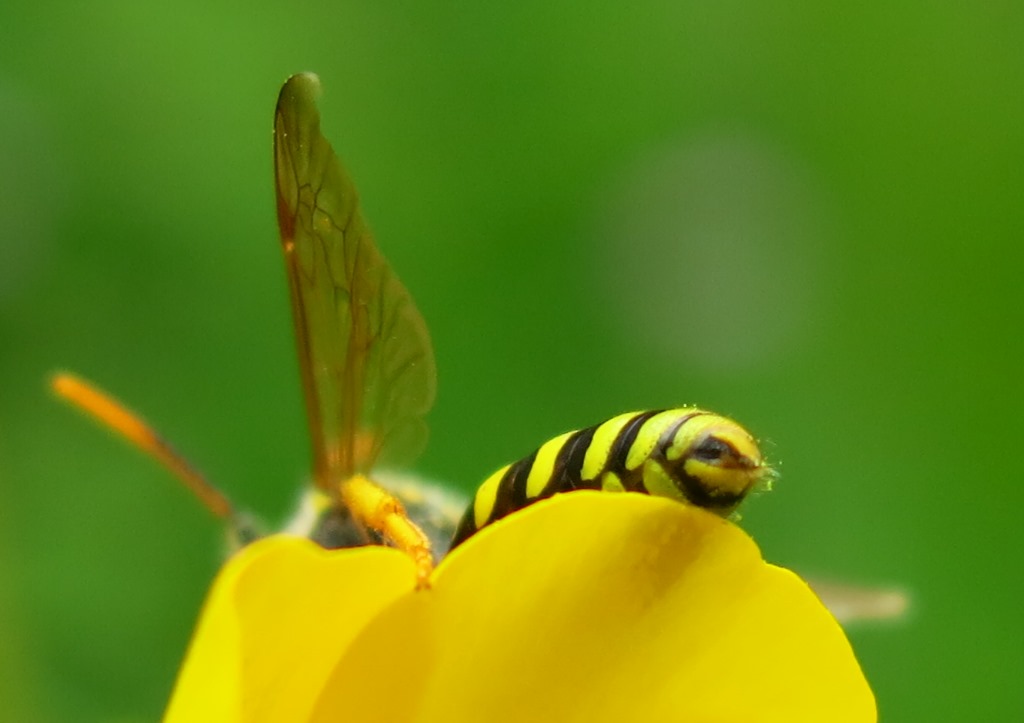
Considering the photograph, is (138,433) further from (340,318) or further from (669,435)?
(669,435)

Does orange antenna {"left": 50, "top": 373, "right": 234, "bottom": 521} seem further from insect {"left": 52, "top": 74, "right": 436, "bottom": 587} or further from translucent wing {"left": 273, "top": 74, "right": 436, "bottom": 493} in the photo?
translucent wing {"left": 273, "top": 74, "right": 436, "bottom": 493}

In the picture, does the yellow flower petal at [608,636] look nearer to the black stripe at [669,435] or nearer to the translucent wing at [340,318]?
the black stripe at [669,435]

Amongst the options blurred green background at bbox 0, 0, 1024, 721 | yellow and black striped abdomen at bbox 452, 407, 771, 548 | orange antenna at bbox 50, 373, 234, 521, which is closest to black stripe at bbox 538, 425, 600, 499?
yellow and black striped abdomen at bbox 452, 407, 771, 548

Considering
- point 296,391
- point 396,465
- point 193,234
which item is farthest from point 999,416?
point 396,465

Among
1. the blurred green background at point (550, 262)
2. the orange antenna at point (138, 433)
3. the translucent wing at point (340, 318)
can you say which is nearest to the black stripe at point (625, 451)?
the translucent wing at point (340, 318)

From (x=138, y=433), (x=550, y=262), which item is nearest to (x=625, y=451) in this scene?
(x=138, y=433)

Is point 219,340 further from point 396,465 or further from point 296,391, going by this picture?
point 396,465

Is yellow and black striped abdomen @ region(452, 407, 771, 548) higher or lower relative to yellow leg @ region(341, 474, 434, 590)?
higher
